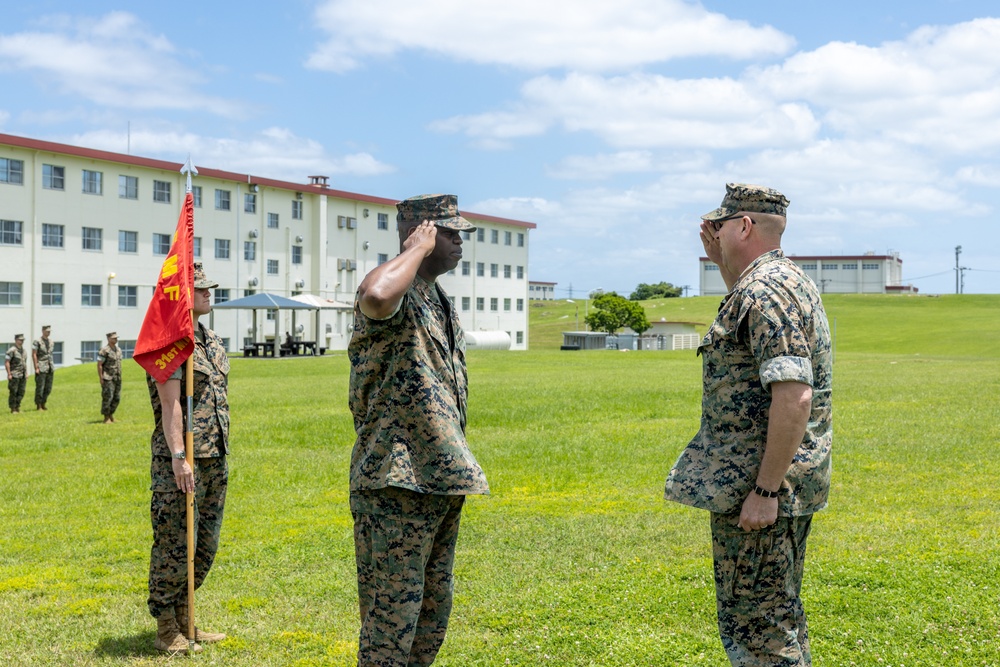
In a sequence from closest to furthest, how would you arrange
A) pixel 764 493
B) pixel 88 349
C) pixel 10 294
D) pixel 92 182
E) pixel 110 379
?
pixel 764 493
pixel 110 379
pixel 10 294
pixel 92 182
pixel 88 349

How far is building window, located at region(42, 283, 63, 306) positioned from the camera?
4728 centimetres

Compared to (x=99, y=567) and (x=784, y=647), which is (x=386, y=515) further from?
(x=99, y=567)

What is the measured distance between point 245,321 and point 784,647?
5369 centimetres

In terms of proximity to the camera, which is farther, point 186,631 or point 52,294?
point 52,294

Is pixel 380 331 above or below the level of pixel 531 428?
above

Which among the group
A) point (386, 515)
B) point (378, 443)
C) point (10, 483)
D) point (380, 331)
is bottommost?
point (10, 483)

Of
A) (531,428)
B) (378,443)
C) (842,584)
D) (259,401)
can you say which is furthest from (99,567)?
(259,401)

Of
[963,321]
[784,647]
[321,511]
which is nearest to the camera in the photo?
[784,647]

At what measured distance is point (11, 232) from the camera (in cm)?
4594

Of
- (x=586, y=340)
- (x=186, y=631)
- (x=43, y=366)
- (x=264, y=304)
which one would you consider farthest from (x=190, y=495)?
(x=586, y=340)

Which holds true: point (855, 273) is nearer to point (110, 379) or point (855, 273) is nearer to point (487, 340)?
point (487, 340)

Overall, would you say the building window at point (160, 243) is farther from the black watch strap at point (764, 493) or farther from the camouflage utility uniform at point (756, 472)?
the black watch strap at point (764, 493)

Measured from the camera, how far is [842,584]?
6590 millimetres

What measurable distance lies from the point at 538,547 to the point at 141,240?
4776 cm
